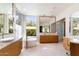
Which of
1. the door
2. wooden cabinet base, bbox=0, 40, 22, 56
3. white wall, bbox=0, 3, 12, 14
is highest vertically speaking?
white wall, bbox=0, 3, 12, 14

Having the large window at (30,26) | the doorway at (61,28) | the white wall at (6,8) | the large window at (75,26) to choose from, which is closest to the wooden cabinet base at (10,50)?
the large window at (30,26)

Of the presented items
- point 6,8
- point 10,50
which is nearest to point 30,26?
point 6,8

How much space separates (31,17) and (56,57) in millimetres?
1776

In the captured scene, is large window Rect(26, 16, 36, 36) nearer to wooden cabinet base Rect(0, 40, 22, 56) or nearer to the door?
wooden cabinet base Rect(0, 40, 22, 56)

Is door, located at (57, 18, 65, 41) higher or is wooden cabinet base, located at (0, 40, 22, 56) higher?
door, located at (57, 18, 65, 41)

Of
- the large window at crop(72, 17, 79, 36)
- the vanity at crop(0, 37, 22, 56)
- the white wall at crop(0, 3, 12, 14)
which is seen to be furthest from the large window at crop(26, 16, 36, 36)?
the large window at crop(72, 17, 79, 36)

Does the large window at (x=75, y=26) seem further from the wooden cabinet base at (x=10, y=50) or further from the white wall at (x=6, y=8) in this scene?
the white wall at (x=6, y=8)

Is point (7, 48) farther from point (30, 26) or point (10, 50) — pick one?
point (30, 26)

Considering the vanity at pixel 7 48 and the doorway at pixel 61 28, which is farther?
the doorway at pixel 61 28

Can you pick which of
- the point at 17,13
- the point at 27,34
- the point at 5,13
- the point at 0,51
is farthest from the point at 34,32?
the point at 0,51

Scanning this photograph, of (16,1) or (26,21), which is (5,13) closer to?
(16,1)

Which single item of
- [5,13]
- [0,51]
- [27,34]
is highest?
[5,13]

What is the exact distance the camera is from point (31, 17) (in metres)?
4.58

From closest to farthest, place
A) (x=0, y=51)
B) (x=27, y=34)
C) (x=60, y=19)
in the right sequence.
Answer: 1. (x=0, y=51)
2. (x=27, y=34)
3. (x=60, y=19)
